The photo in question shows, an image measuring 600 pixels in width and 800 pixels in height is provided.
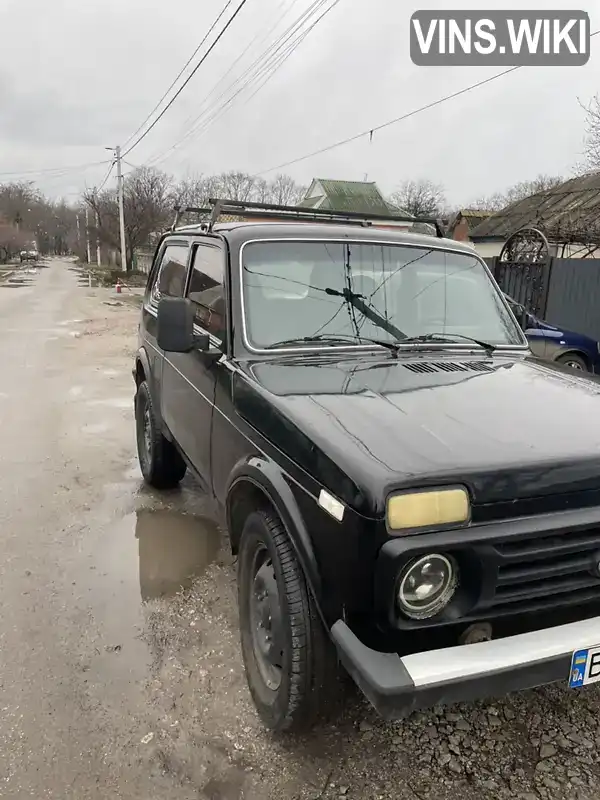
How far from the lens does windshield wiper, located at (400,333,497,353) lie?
10.9 feet

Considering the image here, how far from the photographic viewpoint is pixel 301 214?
14.6 feet

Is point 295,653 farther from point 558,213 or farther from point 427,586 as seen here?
point 558,213

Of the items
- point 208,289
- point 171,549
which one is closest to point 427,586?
point 208,289

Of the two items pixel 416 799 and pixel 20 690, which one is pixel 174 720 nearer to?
pixel 20 690

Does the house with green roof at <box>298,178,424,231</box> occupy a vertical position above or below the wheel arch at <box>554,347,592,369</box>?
above

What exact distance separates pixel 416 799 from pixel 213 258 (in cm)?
277

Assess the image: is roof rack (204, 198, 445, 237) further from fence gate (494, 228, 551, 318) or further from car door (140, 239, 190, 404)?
fence gate (494, 228, 551, 318)

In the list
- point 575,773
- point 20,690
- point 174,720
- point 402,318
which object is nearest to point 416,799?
point 575,773

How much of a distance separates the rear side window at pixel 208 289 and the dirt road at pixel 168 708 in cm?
160

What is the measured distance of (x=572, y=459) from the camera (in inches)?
81.0

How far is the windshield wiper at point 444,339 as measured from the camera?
10.9 ft

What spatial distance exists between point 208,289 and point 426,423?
6.02 feet

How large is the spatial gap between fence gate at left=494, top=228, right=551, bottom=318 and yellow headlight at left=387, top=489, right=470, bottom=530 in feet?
38.4

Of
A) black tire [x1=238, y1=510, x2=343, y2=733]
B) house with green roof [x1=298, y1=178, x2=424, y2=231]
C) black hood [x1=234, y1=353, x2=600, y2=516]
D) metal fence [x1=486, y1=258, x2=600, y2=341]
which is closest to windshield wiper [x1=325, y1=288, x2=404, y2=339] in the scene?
black hood [x1=234, y1=353, x2=600, y2=516]
